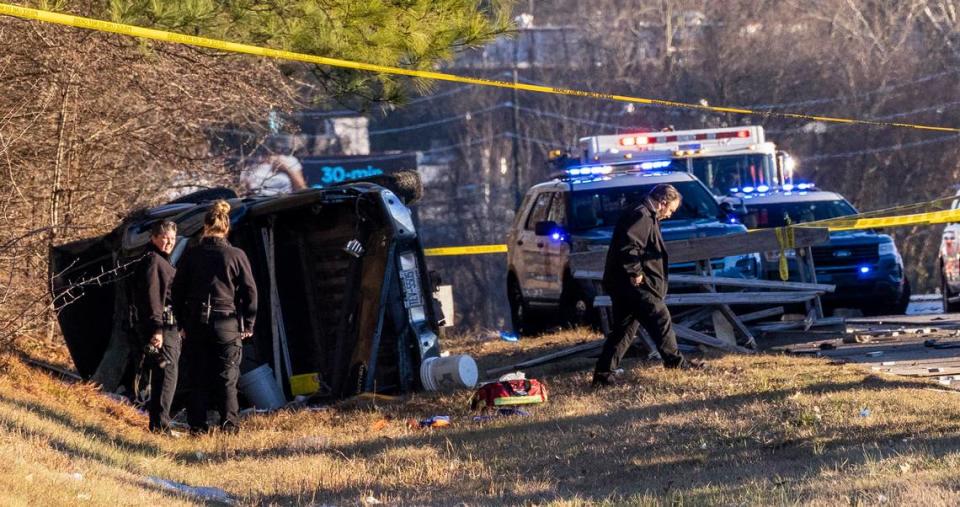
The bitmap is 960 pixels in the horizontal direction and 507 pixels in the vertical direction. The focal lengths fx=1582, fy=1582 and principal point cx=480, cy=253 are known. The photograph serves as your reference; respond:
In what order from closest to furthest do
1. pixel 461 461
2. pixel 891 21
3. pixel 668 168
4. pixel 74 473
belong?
pixel 74 473 → pixel 461 461 → pixel 668 168 → pixel 891 21

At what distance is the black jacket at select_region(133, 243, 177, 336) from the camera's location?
37.4ft

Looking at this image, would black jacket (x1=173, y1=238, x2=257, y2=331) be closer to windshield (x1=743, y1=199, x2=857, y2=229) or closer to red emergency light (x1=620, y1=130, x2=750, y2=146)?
red emergency light (x1=620, y1=130, x2=750, y2=146)

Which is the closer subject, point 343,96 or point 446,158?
point 343,96

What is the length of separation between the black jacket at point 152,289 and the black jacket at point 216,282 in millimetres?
102

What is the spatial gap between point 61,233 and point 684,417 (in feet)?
22.7

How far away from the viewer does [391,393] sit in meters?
13.1

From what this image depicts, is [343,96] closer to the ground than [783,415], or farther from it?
farther from it

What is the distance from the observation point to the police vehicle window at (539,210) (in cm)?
1803

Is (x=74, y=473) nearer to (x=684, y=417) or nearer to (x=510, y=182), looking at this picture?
(x=684, y=417)

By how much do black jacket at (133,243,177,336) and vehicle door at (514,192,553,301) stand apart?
6610 millimetres

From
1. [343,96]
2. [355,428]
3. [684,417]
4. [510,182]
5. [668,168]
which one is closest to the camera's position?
[684,417]

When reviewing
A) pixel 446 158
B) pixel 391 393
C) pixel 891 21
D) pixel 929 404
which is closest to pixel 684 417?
pixel 929 404

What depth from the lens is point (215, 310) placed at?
11.3 meters

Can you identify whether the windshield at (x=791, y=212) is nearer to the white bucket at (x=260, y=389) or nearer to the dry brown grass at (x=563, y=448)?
the dry brown grass at (x=563, y=448)
